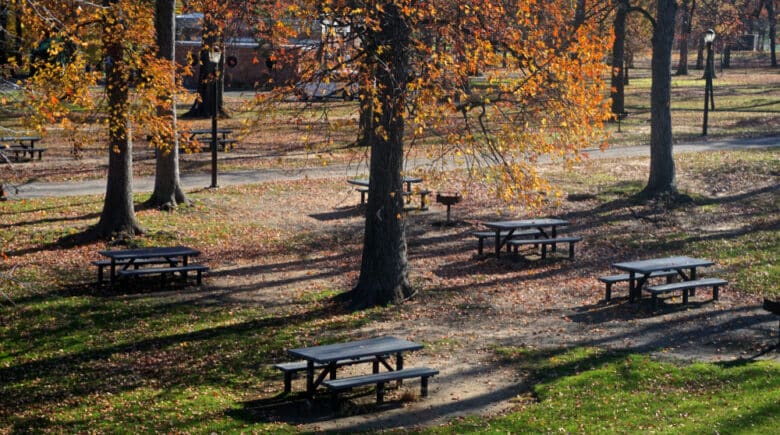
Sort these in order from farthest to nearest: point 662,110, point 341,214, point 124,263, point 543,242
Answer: point 662,110 → point 341,214 → point 543,242 → point 124,263

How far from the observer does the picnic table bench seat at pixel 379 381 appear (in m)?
10.2

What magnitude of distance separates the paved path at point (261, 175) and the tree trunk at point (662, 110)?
283 inches

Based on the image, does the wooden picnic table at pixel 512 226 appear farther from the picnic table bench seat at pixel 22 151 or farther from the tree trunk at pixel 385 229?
the picnic table bench seat at pixel 22 151

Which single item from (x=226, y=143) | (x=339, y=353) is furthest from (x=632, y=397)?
(x=226, y=143)

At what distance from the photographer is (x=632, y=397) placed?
1078cm

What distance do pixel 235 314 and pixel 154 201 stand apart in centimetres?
795

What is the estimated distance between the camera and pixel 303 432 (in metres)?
9.72

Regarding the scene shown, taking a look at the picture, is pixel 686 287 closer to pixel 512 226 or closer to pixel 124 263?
pixel 512 226

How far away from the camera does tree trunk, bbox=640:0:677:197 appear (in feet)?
77.0

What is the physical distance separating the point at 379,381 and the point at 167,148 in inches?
418

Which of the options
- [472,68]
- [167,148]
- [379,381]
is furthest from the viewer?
[167,148]

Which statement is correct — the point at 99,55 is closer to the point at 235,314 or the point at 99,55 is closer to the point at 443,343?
the point at 235,314

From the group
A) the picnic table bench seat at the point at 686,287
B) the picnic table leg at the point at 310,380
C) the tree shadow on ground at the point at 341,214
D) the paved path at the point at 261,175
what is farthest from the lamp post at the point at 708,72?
the picnic table leg at the point at 310,380

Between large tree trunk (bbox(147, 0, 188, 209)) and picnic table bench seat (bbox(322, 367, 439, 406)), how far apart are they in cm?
982
